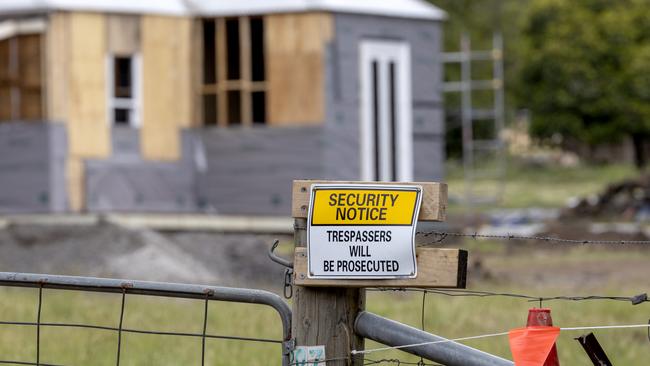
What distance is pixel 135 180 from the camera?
2458 cm

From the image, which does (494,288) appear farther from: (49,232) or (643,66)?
(643,66)

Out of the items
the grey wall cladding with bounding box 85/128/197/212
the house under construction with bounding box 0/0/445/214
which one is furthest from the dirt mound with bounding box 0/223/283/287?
the house under construction with bounding box 0/0/445/214

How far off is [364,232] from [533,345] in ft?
2.48

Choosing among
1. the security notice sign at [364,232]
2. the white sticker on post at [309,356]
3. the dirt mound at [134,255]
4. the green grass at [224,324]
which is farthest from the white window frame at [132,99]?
the security notice sign at [364,232]

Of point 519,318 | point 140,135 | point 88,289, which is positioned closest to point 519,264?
point 140,135

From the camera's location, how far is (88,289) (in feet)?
19.3

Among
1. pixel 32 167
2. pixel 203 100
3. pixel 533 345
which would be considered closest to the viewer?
pixel 533 345

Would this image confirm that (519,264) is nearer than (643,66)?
Yes

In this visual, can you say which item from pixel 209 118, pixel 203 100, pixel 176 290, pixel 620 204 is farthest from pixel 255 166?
pixel 176 290

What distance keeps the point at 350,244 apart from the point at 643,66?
55.3 metres

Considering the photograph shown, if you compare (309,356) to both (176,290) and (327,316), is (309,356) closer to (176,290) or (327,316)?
(327,316)

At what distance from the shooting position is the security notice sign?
511 centimetres

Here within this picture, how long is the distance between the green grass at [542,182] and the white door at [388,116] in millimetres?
20010

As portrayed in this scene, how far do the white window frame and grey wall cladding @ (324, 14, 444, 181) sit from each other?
3370 millimetres
